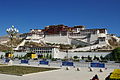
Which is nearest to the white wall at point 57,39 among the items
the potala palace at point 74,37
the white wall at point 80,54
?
the potala palace at point 74,37

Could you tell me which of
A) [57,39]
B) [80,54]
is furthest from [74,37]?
[80,54]

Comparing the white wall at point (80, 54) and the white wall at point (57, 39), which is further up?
the white wall at point (57, 39)

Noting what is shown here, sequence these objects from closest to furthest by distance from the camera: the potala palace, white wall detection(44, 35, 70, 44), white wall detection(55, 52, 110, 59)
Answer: white wall detection(55, 52, 110, 59)
the potala palace
white wall detection(44, 35, 70, 44)

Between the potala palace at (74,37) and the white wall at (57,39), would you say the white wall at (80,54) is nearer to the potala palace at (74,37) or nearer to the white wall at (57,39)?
the potala palace at (74,37)

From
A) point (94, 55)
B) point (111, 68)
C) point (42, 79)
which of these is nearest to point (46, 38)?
point (94, 55)

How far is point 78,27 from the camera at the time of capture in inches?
3568

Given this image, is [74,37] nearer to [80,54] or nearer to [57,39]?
[57,39]

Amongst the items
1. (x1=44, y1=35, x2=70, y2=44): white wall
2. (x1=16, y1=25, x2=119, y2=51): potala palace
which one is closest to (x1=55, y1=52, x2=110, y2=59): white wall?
(x1=16, y1=25, x2=119, y2=51): potala palace

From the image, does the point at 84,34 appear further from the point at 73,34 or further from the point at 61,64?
the point at 61,64

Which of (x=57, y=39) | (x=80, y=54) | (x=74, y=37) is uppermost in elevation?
(x=74, y=37)

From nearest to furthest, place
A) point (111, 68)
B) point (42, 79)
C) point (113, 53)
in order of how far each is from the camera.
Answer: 1. point (42, 79)
2. point (111, 68)
3. point (113, 53)

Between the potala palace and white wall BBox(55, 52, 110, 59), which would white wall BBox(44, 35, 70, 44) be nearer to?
the potala palace

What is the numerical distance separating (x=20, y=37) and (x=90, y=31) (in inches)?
1461

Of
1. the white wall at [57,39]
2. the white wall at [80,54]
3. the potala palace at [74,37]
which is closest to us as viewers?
the white wall at [80,54]
